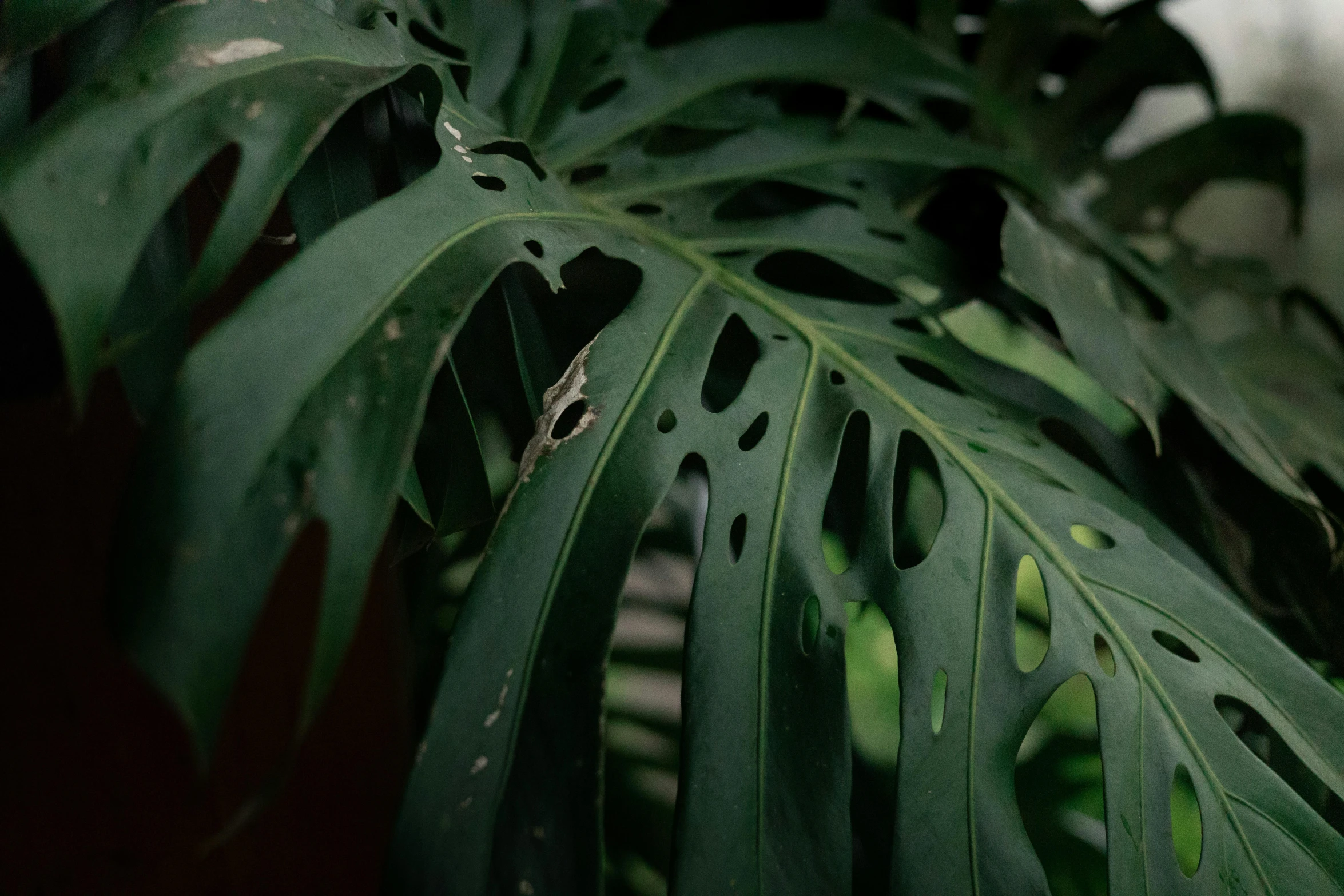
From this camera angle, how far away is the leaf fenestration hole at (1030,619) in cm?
70

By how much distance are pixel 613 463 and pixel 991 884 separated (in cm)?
24

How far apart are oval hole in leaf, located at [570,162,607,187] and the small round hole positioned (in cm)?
18

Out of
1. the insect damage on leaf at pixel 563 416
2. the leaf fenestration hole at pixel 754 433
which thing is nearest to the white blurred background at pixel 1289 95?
the leaf fenestration hole at pixel 754 433

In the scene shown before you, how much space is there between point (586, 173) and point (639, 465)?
1.27ft

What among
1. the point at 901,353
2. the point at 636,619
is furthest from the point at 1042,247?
the point at 636,619

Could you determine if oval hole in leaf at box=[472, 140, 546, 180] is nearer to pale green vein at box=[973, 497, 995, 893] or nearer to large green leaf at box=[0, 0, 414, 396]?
large green leaf at box=[0, 0, 414, 396]

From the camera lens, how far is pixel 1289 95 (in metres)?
1.45

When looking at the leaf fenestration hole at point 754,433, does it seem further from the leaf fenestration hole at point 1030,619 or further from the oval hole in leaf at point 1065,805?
the oval hole in leaf at point 1065,805

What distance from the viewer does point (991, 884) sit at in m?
0.38

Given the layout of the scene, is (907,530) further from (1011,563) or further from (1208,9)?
(1208,9)

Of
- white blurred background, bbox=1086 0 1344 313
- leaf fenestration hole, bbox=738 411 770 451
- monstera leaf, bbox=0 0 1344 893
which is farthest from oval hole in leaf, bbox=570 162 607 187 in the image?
white blurred background, bbox=1086 0 1344 313

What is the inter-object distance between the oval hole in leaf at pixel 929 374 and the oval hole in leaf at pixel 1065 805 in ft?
1.09

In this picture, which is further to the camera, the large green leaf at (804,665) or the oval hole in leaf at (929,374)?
the oval hole in leaf at (929,374)

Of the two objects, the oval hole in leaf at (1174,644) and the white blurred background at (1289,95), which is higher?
the white blurred background at (1289,95)
